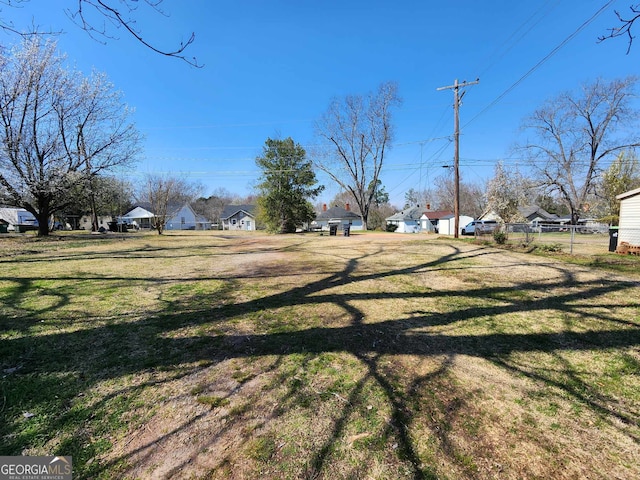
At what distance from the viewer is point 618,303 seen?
442cm

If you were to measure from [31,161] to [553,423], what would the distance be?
20990mm

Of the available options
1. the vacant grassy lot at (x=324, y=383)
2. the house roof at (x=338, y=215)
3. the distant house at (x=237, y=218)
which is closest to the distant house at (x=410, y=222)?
the house roof at (x=338, y=215)

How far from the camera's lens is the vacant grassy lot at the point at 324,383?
1.72 m

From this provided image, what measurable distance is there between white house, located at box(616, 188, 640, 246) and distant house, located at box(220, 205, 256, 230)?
148 feet

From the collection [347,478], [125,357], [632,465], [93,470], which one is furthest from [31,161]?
[632,465]

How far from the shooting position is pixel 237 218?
172 feet

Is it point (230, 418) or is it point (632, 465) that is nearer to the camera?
point (632, 465)

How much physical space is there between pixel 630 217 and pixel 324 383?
15.3 meters

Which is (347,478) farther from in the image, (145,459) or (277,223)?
(277,223)

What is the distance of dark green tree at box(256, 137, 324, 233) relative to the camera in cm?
2753

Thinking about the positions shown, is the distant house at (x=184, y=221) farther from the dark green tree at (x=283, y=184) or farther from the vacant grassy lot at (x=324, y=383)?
the vacant grassy lot at (x=324, y=383)

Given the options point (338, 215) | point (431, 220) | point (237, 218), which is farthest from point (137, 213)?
point (431, 220)

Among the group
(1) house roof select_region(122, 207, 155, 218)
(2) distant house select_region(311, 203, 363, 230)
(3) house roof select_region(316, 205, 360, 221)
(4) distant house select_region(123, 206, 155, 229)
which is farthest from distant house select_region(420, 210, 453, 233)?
(1) house roof select_region(122, 207, 155, 218)

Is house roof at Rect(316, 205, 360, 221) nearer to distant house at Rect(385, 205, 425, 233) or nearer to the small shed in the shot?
distant house at Rect(385, 205, 425, 233)
